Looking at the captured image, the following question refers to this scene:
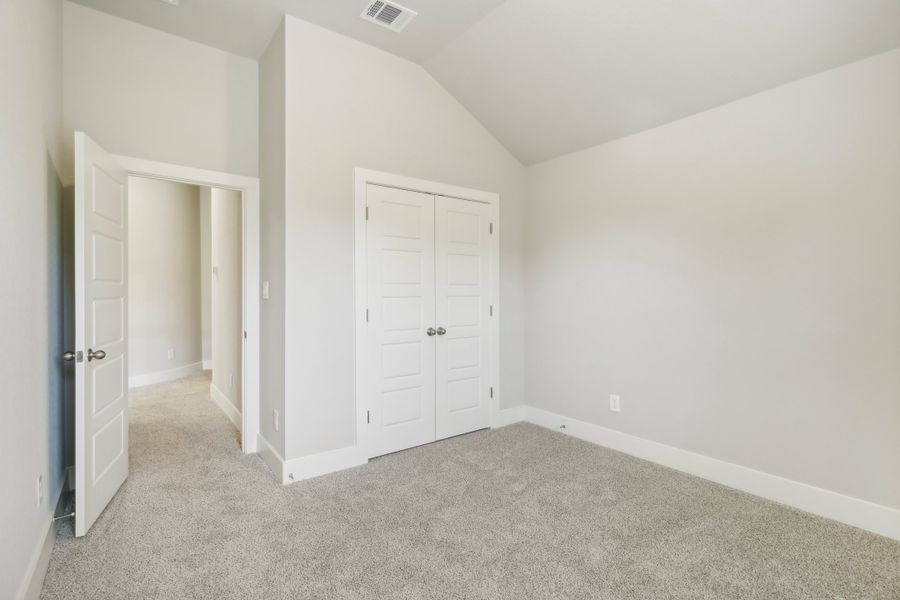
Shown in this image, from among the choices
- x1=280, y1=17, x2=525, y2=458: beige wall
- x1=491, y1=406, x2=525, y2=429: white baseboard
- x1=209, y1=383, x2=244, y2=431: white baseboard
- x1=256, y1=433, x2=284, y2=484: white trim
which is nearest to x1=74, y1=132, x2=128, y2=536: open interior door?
x1=256, y1=433, x2=284, y2=484: white trim

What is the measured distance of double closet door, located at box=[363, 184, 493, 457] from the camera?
3246mm

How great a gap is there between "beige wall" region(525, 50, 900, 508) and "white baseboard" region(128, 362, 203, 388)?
17.8 feet

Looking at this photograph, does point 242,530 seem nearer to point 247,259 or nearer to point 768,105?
point 247,259

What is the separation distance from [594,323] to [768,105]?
1843 mm

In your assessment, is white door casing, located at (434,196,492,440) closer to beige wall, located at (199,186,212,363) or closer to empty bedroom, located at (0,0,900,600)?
empty bedroom, located at (0,0,900,600)

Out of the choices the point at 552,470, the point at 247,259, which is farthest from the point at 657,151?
the point at 247,259

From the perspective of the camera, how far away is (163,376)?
5.86m

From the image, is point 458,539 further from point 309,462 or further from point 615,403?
point 615,403

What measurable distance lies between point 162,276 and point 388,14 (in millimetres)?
5017

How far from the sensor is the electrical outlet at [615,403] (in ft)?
11.1

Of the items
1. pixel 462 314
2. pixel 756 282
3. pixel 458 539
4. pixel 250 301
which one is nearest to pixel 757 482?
pixel 756 282

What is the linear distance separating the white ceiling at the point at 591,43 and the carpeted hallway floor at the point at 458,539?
255cm

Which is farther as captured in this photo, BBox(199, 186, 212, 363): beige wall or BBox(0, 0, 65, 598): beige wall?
BBox(199, 186, 212, 363): beige wall

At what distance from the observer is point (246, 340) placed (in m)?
3.29
